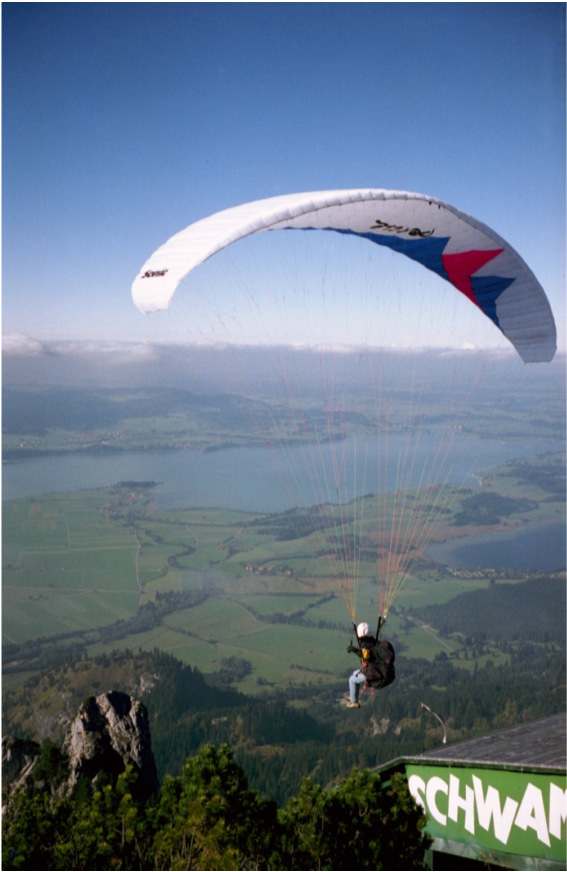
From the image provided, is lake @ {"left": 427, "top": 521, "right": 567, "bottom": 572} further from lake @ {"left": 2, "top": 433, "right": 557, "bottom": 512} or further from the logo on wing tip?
the logo on wing tip

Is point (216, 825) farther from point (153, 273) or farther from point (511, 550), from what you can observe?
point (511, 550)

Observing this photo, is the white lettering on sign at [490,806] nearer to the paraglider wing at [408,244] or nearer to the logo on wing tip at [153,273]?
the paraglider wing at [408,244]

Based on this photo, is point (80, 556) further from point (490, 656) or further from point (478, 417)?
point (478, 417)

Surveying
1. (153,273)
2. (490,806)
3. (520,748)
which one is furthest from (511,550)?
(153,273)

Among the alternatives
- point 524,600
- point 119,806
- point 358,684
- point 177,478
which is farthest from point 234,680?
point 177,478

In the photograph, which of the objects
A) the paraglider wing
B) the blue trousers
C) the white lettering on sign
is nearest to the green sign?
the white lettering on sign

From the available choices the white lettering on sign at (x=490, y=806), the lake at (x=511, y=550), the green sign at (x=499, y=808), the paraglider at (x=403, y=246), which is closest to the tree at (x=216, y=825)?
the white lettering on sign at (x=490, y=806)
